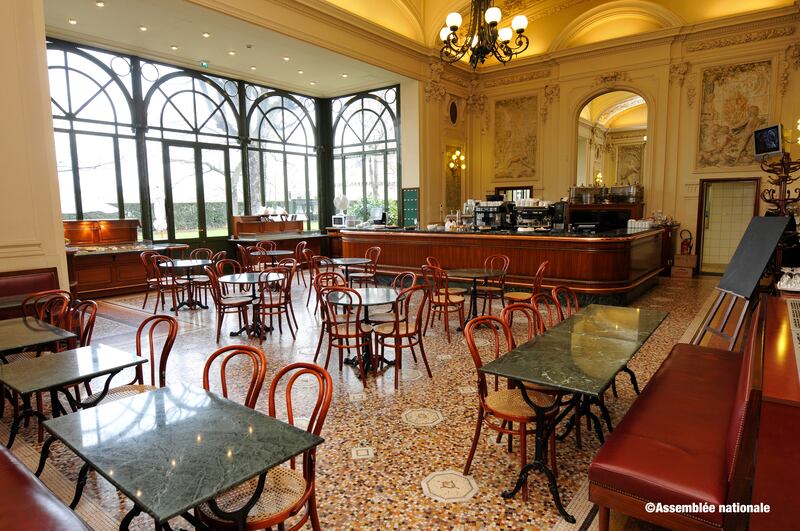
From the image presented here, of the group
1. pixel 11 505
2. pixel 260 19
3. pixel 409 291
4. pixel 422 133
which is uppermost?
pixel 260 19

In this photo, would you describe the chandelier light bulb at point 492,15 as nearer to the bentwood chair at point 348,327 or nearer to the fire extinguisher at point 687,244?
the bentwood chair at point 348,327

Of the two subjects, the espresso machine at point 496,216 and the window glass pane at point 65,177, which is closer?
the window glass pane at point 65,177

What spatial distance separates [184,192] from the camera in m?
10.5

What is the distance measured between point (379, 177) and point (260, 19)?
17.9 feet

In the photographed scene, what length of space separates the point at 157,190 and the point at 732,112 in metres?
12.4

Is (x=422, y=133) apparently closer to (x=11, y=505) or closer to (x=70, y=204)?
(x=70, y=204)

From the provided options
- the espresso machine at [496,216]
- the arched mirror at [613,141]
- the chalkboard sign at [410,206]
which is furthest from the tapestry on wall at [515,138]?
the arched mirror at [613,141]

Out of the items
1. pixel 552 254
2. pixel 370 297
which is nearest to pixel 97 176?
pixel 370 297

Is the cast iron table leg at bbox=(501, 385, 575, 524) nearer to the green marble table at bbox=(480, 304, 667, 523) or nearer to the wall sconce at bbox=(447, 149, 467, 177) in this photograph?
the green marble table at bbox=(480, 304, 667, 523)

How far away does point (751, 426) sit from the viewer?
58.4 inches

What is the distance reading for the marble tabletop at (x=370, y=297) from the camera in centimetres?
424

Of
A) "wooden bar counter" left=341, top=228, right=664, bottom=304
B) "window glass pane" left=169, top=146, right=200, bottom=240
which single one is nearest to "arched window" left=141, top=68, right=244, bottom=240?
"window glass pane" left=169, top=146, right=200, bottom=240

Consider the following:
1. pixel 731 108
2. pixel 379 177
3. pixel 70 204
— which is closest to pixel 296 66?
pixel 379 177

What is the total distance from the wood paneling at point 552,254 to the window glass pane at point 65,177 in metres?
5.62
